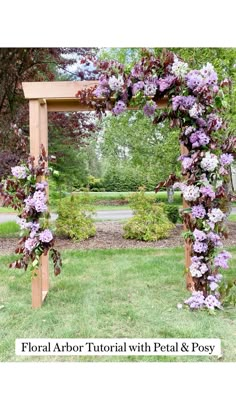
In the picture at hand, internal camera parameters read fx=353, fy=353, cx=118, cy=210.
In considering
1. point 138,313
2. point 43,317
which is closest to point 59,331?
point 43,317

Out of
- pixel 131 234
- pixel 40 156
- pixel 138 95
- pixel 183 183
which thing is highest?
pixel 138 95

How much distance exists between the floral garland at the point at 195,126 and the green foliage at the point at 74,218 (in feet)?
9.20

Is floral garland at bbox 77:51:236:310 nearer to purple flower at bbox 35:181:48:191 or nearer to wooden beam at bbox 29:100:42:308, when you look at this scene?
wooden beam at bbox 29:100:42:308

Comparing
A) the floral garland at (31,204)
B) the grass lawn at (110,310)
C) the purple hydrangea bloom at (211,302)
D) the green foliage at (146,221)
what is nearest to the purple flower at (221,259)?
the purple hydrangea bloom at (211,302)

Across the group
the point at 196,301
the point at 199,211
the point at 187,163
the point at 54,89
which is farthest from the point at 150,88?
the point at 196,301

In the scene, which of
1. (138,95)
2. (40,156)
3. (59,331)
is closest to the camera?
(59,331)

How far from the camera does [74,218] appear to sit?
17.4 ft

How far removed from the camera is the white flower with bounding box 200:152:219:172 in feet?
7.91

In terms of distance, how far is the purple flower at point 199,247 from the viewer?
2531 millimetres

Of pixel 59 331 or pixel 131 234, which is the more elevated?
pixel 131 234

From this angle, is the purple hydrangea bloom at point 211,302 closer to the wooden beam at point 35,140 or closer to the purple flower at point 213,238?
the purple flower at point 213,238
